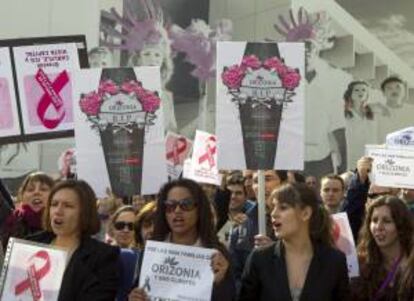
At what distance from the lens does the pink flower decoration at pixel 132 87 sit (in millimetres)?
5359

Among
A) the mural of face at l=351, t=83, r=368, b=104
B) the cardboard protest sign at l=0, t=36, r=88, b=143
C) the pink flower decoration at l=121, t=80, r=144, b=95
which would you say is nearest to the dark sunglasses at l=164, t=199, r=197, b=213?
the pink flower decoration at l=121, t=80, r=144, b=95

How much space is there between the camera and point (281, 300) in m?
3.79

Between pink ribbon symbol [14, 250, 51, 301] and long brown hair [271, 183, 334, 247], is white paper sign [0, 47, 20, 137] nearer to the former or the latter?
pink ribbon symbol [14, 250, 51, 301]

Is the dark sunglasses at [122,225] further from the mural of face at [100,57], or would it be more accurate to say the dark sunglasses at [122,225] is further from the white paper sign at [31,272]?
the mural of face at [100,57]

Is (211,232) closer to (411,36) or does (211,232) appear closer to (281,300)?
(281,300)

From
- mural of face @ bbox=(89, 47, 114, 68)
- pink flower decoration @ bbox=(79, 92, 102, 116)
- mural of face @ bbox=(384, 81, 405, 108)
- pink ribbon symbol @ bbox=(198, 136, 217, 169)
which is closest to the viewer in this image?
pink flower decoration @ bbox=(79, 92, 102, 116)

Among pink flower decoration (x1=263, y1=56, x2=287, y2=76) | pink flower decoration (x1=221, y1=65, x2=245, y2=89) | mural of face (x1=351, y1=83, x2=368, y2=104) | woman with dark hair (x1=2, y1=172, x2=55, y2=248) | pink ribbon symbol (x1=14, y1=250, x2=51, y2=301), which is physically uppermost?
mural of face (x1=351, y1=83, x2=368, y2=104)

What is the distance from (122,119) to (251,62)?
84 centimetres

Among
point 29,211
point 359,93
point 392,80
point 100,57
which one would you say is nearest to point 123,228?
point 29,211

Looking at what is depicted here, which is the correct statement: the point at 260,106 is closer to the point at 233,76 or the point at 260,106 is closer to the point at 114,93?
the point at 233,76

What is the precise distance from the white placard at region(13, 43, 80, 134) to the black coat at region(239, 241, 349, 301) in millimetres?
2257

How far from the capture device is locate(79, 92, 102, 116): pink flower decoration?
528 cm

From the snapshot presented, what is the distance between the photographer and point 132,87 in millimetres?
5375

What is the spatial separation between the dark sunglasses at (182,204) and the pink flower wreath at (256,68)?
1.35 meters
